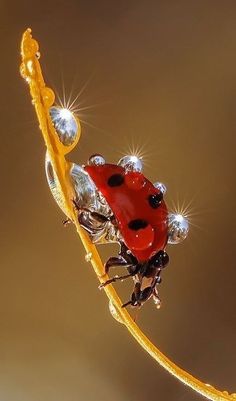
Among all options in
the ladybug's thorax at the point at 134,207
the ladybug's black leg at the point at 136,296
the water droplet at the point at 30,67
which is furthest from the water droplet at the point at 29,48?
the ladybug's black leg at the point at 136,296

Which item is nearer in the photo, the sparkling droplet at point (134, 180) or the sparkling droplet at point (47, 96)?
the sparkling droplet at point (47, 96)

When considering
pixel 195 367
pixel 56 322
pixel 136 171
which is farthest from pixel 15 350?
pixel 136 171

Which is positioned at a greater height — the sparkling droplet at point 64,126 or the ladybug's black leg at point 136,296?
the sparkling droplet at point 64,126

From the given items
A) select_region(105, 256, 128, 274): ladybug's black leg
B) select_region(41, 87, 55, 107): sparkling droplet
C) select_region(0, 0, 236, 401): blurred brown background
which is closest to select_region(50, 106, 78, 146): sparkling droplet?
select_region(41, 87, 55, 107): sparkling droplet

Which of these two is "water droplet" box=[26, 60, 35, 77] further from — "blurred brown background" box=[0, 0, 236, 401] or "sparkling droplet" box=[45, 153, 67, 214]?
"blurred brown background" box=[0, 0, 236, 401]

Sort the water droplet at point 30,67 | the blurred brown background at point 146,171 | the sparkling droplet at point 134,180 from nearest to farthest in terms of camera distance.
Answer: the water droplet at point 30,67 < the sparkling droplet at point 134,180 < the blurred brown background at point 146,171

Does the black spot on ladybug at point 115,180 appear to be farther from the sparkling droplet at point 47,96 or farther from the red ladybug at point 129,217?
the sparkling droplet at point 47,96

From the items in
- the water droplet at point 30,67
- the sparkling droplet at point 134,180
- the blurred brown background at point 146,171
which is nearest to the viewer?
the water droplet at point 30,67

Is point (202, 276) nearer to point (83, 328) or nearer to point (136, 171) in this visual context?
point (83, 328)
